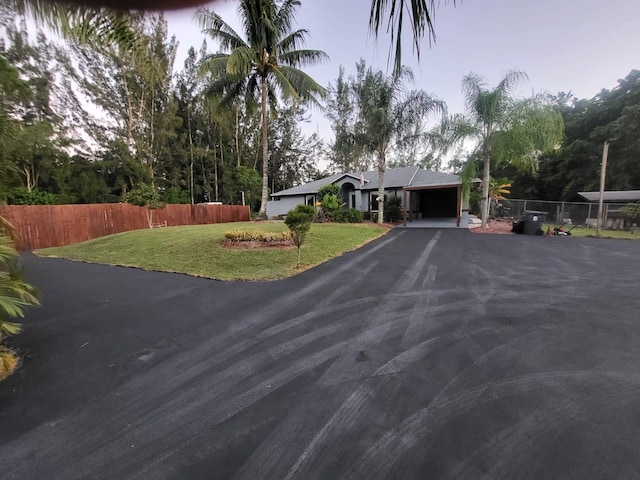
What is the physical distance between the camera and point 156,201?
18.0 metres

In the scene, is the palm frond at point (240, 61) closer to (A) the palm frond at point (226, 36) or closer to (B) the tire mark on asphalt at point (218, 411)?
(A) the palm frond at point (226, 36)

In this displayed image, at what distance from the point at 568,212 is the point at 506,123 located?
9015 mm

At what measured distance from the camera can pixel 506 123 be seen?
1459 cm

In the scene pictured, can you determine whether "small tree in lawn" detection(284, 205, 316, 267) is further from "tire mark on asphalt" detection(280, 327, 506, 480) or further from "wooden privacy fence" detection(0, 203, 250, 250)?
"wooden privacy fence" detection(0, 203, 250, 250)

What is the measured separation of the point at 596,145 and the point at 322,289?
30.7 meters

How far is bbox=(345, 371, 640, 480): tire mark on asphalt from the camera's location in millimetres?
1834

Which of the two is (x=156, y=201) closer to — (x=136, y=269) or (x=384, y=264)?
(x=136, y=269)

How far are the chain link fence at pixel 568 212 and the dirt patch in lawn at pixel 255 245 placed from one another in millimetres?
16794

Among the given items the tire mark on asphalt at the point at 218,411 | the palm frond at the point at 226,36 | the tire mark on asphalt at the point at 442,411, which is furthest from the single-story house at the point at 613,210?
the palm frond at the point at 226,36

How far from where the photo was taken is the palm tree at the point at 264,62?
47.4 feet

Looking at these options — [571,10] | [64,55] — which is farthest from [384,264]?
[64,55]

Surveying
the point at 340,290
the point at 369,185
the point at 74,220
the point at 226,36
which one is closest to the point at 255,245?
the point at 340,290

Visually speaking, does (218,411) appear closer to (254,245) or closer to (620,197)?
(254,245)

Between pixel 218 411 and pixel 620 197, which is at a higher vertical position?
pixel 620 197
